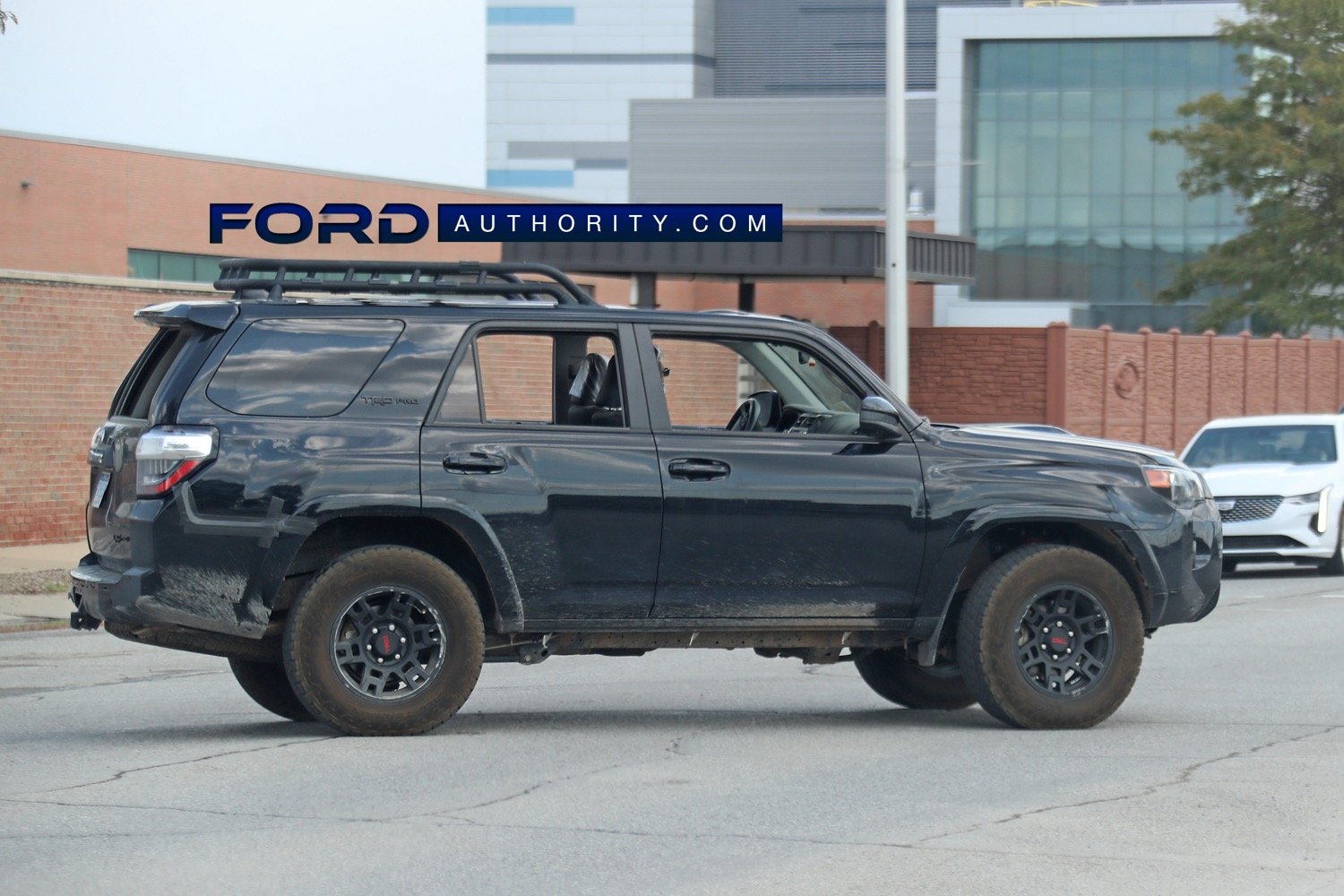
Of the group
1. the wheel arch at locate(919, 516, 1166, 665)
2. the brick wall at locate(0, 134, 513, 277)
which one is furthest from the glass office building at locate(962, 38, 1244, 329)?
the wheel arch at locate(919, 516, 1166, 665)

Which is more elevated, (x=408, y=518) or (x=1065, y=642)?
(x=408, y=518)

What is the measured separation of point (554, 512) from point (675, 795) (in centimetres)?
158

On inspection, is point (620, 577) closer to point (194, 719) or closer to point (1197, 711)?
point (194, 719)

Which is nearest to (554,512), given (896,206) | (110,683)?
(110,683)

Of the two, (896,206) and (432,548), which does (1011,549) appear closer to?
(432,548)

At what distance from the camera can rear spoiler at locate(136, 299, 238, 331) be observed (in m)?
8.49

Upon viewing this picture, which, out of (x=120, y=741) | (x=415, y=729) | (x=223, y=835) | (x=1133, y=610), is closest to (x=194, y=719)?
(x=120, y=741)

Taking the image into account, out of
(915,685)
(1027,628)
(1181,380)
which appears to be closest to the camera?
(1027,628)

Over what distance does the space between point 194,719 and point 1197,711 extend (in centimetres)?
507

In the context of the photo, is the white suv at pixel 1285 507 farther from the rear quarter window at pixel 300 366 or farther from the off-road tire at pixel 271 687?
the rear quarter window at pixel 300 366

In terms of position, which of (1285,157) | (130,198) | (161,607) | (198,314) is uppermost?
(1285,157)

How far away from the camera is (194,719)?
967 cm

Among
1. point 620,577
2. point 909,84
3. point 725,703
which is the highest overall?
point 909,84

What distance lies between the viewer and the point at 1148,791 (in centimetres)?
764
